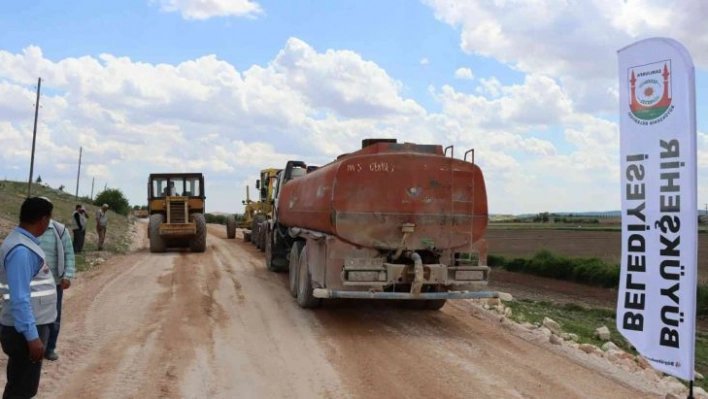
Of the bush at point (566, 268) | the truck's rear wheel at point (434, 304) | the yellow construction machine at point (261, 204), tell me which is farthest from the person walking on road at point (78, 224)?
the bush at point (566, 268)

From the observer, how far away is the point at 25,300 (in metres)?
3.98

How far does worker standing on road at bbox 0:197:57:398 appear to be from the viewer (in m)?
3.98

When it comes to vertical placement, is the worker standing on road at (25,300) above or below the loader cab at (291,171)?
below

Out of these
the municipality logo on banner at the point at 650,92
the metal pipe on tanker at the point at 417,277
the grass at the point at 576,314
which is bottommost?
the grass at the point at 576,314

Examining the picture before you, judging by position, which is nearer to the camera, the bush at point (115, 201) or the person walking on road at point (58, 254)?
the person walking on road at point (58, 254)

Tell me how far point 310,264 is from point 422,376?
3.99 metres

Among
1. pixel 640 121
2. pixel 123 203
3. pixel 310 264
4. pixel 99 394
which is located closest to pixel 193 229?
pixel 310 264

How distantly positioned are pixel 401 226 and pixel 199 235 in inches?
568

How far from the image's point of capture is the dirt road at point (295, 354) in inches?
248

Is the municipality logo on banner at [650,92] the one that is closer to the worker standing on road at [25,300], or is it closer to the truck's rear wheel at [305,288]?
the worker standing on road at [25,300]

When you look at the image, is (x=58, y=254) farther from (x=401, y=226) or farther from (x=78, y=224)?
(x=78, y=224)

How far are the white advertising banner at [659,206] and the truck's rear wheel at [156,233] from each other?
19047 mm

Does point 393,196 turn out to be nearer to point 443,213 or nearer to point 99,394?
point 443,213


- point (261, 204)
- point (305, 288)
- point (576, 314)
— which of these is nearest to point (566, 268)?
point (576, 314)
